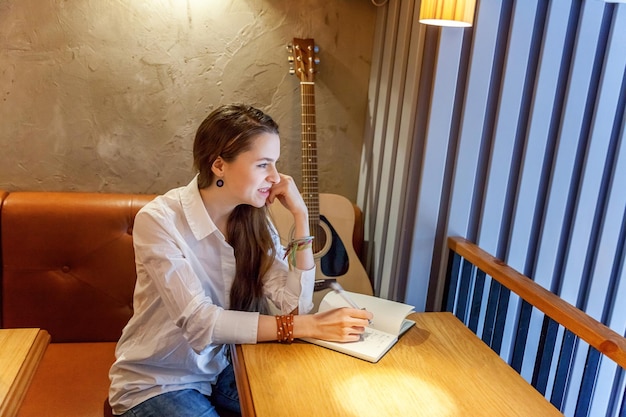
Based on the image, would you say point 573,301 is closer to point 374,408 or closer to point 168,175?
point 374,408

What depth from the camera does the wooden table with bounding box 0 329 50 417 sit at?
3.46ft

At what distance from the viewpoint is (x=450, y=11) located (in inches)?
58.8

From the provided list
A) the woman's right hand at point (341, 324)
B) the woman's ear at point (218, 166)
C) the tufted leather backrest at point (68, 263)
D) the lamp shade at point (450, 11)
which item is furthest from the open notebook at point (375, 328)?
the tufted leather backrest at point (68, 263)

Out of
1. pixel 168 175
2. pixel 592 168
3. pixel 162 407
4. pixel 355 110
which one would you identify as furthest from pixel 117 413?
pixel 592 168

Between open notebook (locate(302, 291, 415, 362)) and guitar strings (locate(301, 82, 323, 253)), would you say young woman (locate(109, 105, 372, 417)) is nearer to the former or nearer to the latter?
open notebook (locate(302, 291, 415, 362))

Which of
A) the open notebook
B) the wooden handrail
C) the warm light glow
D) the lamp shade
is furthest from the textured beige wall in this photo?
the warm light glow

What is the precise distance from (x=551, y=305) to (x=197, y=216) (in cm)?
91

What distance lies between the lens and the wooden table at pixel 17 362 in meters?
1.05

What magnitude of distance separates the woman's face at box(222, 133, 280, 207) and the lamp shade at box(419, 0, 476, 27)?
0.55 meters

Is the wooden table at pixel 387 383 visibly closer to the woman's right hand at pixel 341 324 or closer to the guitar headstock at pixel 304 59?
the woman's right hand at pixel 341 324

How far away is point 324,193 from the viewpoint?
7.55 feet

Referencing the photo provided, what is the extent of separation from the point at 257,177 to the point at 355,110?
3.30 ft

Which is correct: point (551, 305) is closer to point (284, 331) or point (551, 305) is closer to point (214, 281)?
point (284, 331)

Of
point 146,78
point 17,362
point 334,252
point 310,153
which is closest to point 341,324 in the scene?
point 17,362
